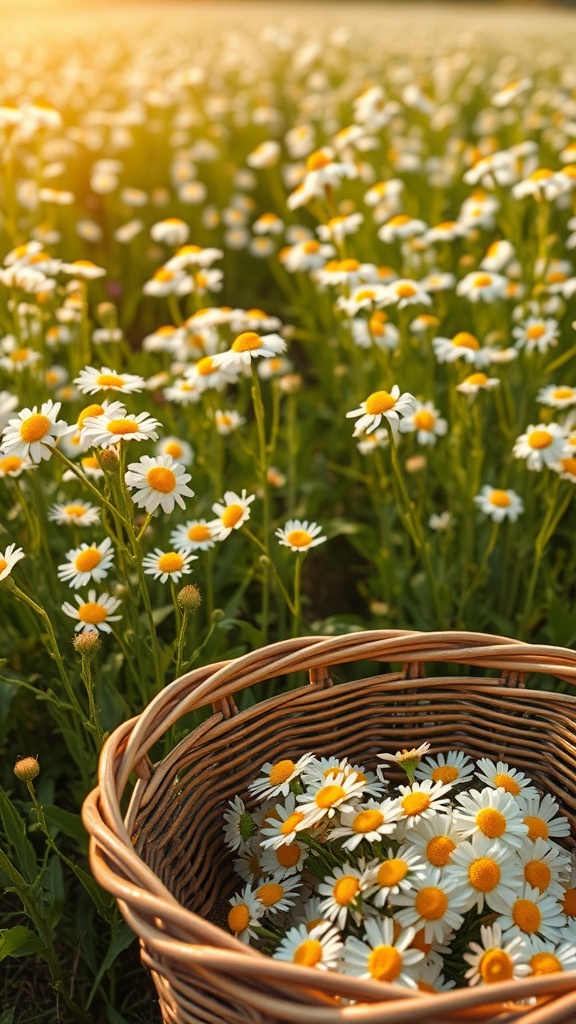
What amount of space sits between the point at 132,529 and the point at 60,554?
0.57 meters

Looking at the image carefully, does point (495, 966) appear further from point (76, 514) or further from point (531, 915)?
point (76, 514)

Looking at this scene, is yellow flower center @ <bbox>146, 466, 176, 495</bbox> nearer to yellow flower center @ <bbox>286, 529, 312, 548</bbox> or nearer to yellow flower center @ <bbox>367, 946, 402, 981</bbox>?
yellow flower center @ <bbox>286, 529, 312, 548</bbox>

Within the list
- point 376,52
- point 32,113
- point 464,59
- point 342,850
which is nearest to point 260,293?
point 32,113

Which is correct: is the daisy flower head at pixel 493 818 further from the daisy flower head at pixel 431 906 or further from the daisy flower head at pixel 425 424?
the daisy flower head at pixel 425 424

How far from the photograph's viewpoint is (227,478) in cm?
190

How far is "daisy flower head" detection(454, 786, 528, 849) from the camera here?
0.94m

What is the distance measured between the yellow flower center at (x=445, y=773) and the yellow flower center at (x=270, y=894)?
8.5 inches

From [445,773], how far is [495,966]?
27 cm

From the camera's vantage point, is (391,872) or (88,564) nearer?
(391,872)

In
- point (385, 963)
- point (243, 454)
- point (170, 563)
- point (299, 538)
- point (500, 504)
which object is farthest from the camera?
point (243, 454)

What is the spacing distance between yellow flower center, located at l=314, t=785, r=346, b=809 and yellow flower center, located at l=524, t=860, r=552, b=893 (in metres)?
0.21

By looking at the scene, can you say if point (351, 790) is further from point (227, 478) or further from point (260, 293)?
point (260, 293)

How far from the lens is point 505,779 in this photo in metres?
1.05

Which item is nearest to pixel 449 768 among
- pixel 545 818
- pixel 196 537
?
pixel 545 818
